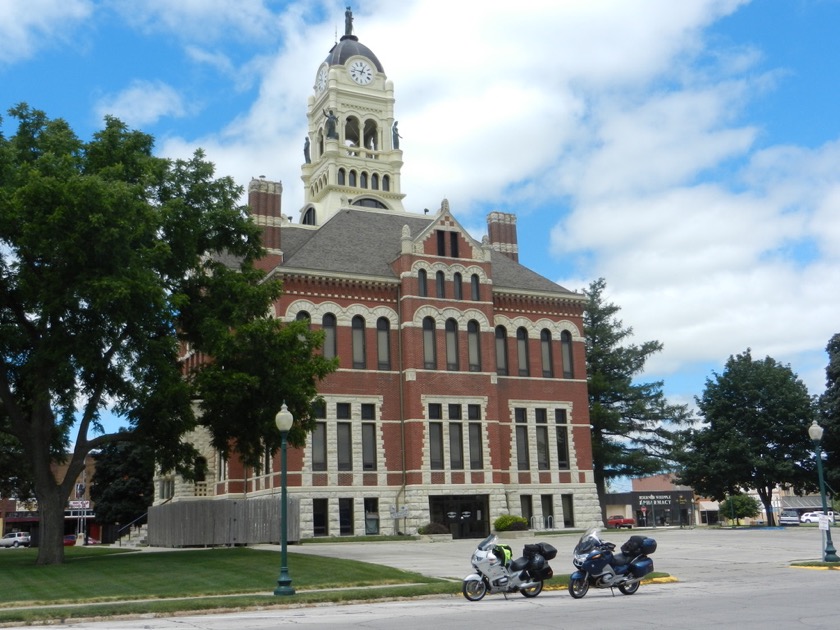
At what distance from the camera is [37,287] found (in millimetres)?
31000

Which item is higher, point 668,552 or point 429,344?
point 429,344

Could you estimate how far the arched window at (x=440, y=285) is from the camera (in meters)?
50.6

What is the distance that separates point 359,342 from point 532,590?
2949 cm

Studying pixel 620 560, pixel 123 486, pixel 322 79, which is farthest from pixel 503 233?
pixel 620 560

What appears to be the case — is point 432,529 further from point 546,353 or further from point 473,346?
point 546,353

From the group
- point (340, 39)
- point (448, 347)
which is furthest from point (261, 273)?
point (340, 39)

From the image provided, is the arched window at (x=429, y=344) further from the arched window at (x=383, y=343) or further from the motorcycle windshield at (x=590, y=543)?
the motorcycle windshield at (x=590, y=543)

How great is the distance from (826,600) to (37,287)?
991 inches

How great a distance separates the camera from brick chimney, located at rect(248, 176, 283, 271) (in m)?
50.8

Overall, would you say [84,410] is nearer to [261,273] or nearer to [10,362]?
[10,362]

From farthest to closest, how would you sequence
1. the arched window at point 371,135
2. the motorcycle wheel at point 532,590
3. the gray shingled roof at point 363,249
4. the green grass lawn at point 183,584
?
the arched window at point 371,135, the gray shingled roof at point 363,249, the motorcycle wheel at point 532,590, the green grass lawn at point 183,584

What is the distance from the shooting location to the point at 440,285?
50.8m

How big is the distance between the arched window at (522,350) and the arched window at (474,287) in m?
3.87

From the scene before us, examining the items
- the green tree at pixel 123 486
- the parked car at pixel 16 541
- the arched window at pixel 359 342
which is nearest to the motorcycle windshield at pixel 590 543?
the arched window at pixel 359 342
